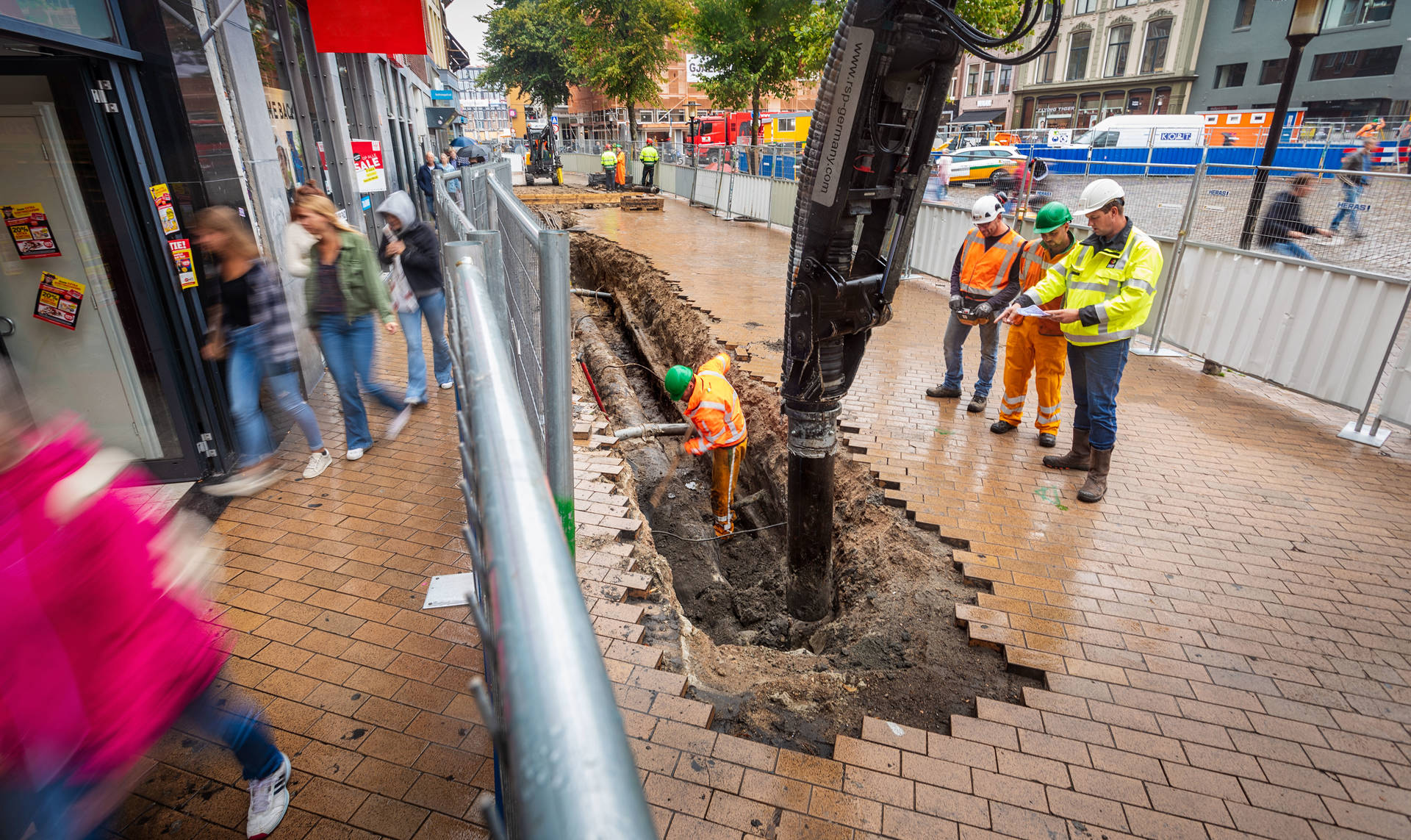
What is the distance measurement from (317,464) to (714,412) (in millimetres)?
2857

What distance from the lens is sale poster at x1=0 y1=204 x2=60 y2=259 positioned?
13.3 feet

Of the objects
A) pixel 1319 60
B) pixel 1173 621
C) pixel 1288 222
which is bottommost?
pixel 1173 621

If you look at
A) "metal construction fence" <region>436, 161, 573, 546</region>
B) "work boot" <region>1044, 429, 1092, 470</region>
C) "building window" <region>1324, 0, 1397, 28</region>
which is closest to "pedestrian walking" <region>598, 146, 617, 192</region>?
"work boot" <region>1044, 429, 1092, 470</region>

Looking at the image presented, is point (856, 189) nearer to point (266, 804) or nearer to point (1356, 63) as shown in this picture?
point (266, 804)

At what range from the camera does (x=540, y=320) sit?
84.7 inches

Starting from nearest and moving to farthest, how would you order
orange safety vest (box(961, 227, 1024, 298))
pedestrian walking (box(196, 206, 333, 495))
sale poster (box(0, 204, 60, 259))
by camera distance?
sale poster (box(0, 204, 60, 259))
pedestrian walking (box(196, 206, 333, 495))
orange safety vest (box(961, 227, 1024, 298))

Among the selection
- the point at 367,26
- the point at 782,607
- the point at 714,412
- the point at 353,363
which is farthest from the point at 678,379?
the point at 367,26

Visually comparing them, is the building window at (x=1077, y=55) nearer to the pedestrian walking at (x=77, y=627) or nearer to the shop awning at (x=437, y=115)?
the shop awning at (x=437, y=115)

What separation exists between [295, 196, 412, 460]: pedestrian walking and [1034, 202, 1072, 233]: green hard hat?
469 cm

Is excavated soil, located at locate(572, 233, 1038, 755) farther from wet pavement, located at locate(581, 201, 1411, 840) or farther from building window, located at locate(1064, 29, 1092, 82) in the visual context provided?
building window, located at locate(1064, 29, 1092, 82)

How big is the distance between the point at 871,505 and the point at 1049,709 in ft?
6.67

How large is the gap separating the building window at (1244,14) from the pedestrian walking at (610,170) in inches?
1154

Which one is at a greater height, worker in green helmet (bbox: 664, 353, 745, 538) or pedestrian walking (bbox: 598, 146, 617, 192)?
pedestrian walking (bbox: 598, 146, 617, 192)

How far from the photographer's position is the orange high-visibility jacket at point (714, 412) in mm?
5570
